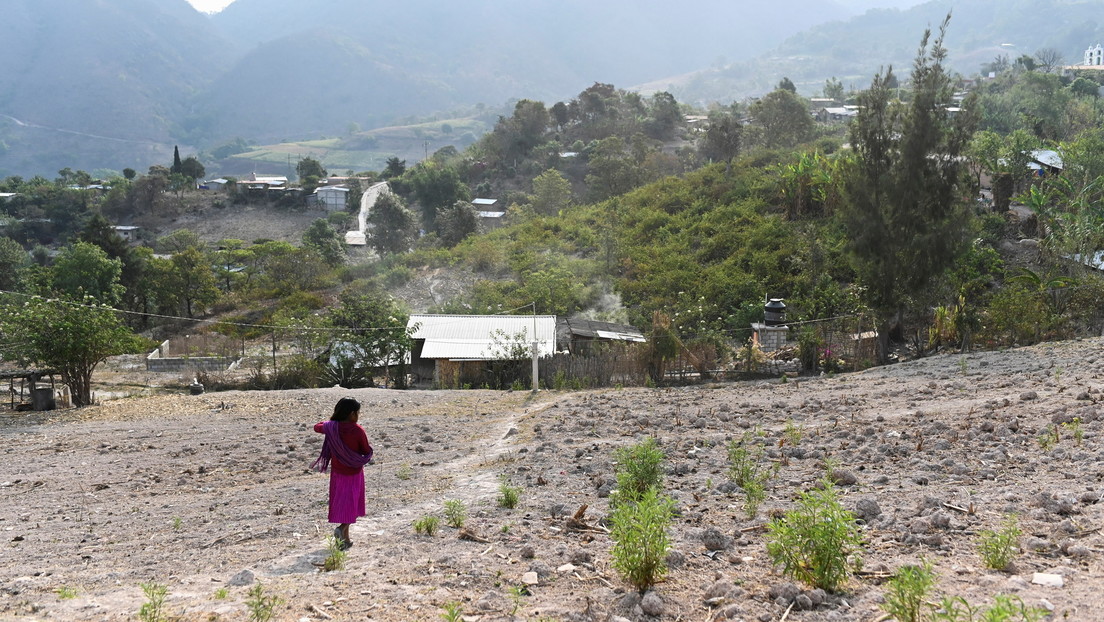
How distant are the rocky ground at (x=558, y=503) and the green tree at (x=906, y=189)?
11.8 ft

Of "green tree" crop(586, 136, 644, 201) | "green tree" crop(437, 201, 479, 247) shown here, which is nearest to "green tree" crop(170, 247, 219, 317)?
"green tree" crop(437, 201, 479, 247)

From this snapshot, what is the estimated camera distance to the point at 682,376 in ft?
50.9

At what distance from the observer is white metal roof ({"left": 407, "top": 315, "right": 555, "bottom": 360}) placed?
16.9 meters

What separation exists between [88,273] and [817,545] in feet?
103

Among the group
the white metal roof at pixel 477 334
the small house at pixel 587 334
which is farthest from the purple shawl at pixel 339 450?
the small house at pixel 587 334

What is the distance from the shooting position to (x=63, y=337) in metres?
13.9

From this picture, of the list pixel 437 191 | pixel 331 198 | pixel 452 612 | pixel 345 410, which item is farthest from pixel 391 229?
pixel 452 612

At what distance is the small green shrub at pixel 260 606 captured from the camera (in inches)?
170

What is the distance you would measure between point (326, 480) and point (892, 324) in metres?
12.1

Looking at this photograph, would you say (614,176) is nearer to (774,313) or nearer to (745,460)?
(774,313)

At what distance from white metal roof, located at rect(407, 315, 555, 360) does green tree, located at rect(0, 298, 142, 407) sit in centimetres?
576

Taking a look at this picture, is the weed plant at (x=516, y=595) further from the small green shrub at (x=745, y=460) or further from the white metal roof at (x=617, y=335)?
the white metal roof at (x=617, y=335)

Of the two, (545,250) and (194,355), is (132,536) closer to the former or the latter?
(194,355)

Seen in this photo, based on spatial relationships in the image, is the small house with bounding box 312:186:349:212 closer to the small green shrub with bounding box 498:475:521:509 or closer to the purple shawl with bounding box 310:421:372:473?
the small green shrub with bounding box 498:475:521:509
